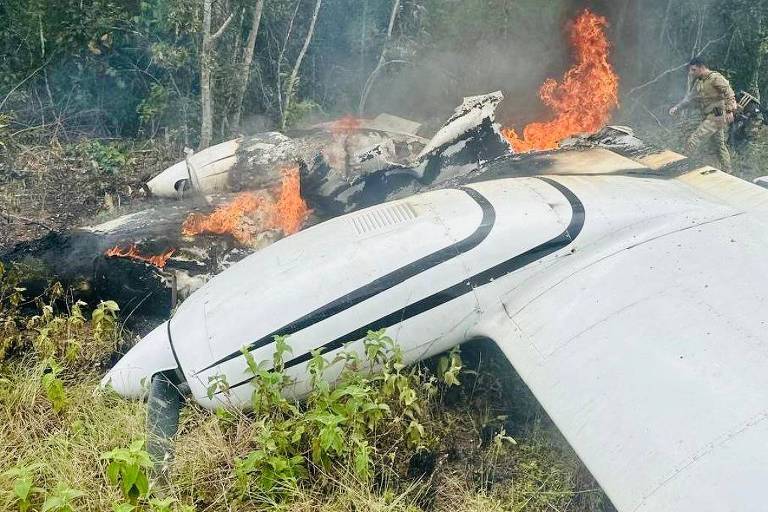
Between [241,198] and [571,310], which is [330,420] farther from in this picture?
[241,198]

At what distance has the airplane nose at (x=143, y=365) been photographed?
473 cm

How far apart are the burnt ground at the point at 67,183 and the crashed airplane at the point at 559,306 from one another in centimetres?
459

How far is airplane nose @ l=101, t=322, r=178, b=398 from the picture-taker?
4.73m

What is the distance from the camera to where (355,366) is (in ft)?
14.9

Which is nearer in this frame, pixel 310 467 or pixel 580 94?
pixel 310 467

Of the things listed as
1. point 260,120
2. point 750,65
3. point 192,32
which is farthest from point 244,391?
point 750,65

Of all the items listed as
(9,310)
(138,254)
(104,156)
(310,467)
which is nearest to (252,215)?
(138,254)

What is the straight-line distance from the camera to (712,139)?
9.30 m

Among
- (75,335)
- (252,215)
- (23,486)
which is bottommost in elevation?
(75,335)

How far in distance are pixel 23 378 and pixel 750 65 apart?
518 inches

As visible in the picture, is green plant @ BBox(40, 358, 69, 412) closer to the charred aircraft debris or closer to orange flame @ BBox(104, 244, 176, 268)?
the charred aircraft debris

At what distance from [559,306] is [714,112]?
6358 millimetres

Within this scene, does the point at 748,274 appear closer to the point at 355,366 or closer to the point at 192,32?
the point at 355,366

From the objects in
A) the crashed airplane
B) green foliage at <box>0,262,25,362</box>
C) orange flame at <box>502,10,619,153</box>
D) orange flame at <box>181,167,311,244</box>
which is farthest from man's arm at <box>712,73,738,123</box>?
green foliage at <box>0,262,25,362</box>
